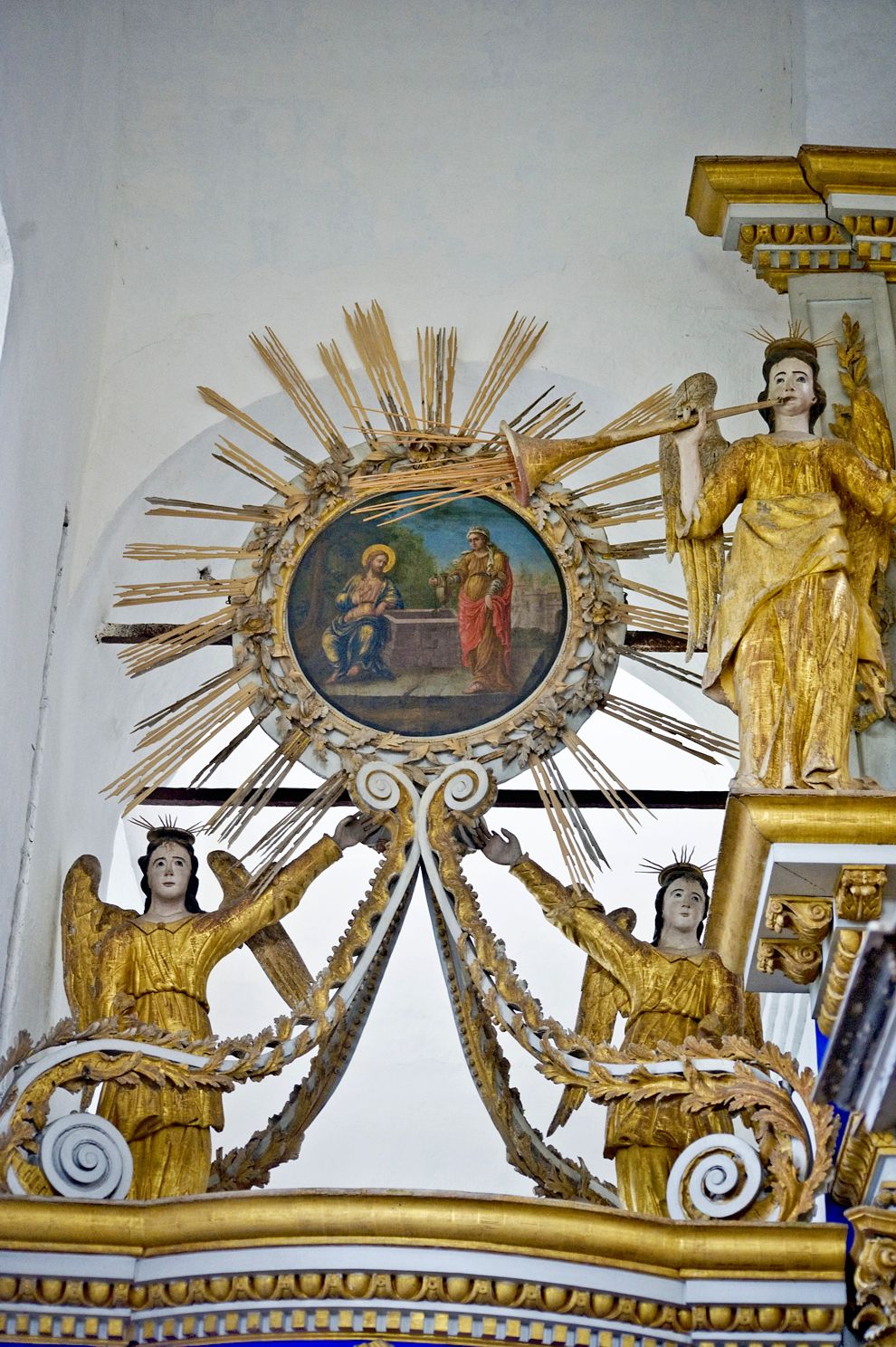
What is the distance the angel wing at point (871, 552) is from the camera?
237 inches

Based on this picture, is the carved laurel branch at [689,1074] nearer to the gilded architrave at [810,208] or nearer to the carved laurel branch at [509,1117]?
the carved laurel branch at [509,1117]

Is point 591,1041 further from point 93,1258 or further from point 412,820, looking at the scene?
point 93,1258

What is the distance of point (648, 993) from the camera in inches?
242

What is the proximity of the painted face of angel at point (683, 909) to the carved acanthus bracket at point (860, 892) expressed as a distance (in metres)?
0.78

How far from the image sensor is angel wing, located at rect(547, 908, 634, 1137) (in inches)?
246

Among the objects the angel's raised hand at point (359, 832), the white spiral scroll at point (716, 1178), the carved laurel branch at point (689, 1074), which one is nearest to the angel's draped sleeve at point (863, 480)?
the carved laurel branch at point (689, 1074)

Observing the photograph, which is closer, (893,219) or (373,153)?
(893,219)

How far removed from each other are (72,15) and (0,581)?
1888 mm

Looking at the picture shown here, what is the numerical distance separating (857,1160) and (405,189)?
158 inches

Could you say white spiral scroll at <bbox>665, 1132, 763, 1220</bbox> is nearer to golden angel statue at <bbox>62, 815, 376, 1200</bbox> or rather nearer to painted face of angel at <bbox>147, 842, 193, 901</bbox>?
golden angel statue at <bbox>62, 815, 376, 1200</bbox>

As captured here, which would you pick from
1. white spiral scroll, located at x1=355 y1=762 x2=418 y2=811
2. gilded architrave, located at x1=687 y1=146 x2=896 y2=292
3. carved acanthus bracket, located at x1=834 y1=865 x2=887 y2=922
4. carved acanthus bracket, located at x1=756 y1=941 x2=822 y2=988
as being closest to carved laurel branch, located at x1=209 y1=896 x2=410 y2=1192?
white spiral scroll, located at x1=355 y1=762 x2=418 y2=811

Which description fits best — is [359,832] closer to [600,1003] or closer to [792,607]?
[600,1003]

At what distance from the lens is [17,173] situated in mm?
6938

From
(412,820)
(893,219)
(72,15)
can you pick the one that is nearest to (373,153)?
(72,15)
